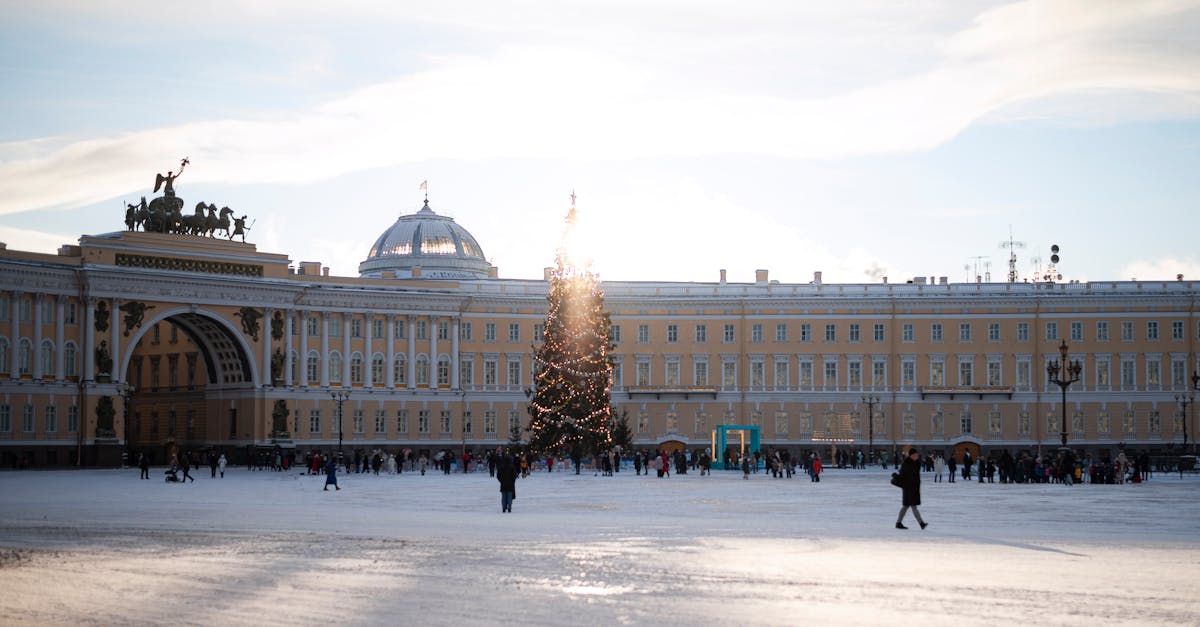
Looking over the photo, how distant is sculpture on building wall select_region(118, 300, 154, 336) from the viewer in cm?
8038

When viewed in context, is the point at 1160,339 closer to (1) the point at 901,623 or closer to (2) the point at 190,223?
(2) the point at 190,223

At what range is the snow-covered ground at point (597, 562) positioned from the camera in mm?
17422

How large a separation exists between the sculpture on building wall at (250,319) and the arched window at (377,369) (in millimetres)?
8503

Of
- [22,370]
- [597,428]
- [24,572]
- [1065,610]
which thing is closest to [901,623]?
[1065,610]

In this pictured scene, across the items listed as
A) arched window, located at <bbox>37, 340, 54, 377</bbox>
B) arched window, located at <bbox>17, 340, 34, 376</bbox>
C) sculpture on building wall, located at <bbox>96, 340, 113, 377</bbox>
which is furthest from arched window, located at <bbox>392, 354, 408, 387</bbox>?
arched window, located at <bbox>17, 340, 34, 376</bbox>

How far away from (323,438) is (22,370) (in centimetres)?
1877

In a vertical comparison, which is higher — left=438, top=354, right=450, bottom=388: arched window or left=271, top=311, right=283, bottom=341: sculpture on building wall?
left=271, top=311, right=283, bottom=341: sculpture on building wall

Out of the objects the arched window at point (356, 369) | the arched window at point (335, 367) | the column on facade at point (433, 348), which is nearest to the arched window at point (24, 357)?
the arched window at point (335, 367)

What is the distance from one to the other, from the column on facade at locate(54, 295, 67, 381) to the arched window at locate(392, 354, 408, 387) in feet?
70.8

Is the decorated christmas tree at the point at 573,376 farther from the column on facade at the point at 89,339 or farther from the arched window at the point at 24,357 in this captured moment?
the arched window at the point at 24,357

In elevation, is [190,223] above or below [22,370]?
above

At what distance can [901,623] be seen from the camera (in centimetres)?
1656

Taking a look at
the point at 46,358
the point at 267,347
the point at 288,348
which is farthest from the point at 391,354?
the point at 46,358

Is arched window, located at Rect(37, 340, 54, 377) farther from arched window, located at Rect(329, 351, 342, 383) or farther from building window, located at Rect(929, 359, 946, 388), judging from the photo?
building window, located at Rect(929, 359, 946, 388)
